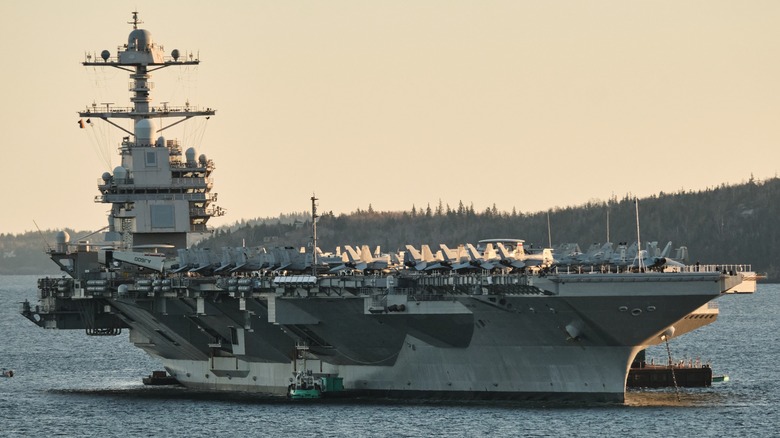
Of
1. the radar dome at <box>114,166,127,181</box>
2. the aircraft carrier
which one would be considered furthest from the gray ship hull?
the radar dome at <box>114,166,127,181</box>

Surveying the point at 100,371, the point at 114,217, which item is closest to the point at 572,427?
the point at 114,217

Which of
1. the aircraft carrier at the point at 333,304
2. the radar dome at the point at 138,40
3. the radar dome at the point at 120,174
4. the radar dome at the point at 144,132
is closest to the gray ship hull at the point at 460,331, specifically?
the aircraft carrier at the point at 333,304

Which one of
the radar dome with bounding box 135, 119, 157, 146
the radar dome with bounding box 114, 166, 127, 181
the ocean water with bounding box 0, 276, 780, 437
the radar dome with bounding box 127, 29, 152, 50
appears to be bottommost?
the ocean water with bounding box 0, 276, 780, 437

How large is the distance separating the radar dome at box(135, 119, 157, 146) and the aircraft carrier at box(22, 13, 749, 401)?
7 centimetres

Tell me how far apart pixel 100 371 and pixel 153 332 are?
11.5m

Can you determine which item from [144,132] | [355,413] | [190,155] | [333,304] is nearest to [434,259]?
[333,304]

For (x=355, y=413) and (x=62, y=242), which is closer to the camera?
(x=355, y=413)

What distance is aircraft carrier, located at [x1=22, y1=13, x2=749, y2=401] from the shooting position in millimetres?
40531

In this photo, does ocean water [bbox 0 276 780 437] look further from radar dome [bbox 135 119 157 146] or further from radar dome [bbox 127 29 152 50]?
radar dome [bbox 127 29 152 50]

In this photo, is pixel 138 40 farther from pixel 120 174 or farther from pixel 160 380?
pixel 160 380

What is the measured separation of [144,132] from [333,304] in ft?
45.0

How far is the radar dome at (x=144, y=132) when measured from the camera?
179 ft

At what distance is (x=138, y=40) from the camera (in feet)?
180

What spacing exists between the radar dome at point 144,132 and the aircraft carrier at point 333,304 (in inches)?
2.9
